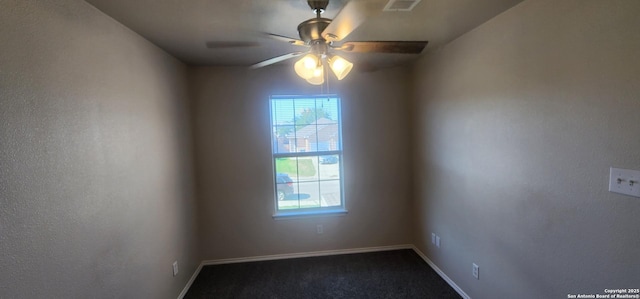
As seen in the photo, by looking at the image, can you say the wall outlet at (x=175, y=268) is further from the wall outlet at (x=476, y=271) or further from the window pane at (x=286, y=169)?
the wall outlet at (x=476, y=271)

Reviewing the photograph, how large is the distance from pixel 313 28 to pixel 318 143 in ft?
5.72

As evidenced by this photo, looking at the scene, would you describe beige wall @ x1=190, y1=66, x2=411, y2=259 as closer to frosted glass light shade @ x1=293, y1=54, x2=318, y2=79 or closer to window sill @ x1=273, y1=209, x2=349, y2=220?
window sill @ x1=273, y1=209, x2=349, y2=220

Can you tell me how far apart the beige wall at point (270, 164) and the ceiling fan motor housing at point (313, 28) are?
4.79ft

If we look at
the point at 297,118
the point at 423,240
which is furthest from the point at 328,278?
the point at 297,118

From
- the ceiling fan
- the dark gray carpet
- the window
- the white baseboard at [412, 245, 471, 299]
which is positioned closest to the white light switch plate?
the ceiling fan

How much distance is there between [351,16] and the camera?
113 cm

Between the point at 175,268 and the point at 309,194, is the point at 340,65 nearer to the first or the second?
the point at 309,194

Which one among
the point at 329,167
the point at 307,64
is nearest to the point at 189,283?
the point at 329,167

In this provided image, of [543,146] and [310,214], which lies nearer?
[543,146]

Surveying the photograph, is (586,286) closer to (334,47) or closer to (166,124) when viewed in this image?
(334,47)

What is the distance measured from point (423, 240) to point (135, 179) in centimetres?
284

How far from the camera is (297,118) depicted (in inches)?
118

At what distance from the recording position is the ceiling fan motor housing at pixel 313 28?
1.37m

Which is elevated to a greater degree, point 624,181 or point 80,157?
point 80,157
